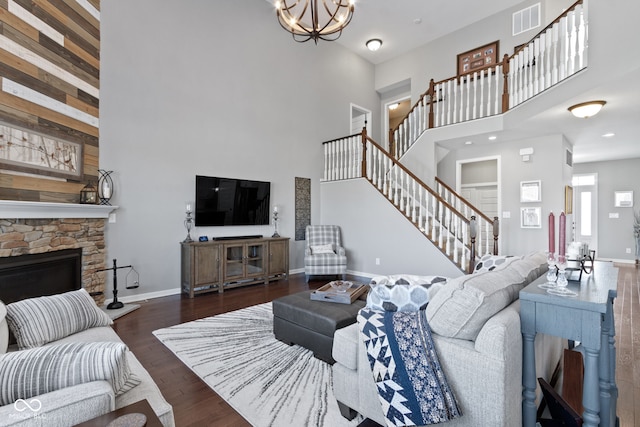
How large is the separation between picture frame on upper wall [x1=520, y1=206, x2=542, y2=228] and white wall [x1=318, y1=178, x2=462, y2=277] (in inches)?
84.4

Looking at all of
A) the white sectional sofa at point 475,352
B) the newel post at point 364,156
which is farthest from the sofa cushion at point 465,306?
the newel post at point 364,156

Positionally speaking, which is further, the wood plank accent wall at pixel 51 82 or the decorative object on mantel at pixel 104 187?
the decorative object on mantel at pixel 104 187

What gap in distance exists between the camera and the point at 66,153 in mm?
3436

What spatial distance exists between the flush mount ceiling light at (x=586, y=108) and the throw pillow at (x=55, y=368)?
18.3 feet

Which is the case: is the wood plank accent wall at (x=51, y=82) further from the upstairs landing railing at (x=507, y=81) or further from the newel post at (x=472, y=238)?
the upstairs landing railing at (x=507, y=81)

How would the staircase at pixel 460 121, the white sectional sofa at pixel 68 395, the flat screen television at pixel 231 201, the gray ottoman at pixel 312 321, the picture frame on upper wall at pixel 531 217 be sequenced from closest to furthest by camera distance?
the white sectional sofa at pixel 68 395 → the gray ottoman at pixel 312 321 → the staircase at pixel 460 121 → the flat screen television at pixel 231 201 → the picture frame on upper wall at pixel 531 217

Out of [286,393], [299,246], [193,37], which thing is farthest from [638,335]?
[193,37]

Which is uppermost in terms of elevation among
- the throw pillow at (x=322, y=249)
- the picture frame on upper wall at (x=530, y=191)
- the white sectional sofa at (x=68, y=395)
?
the picture frame on upper wall at (x=530, y=191)

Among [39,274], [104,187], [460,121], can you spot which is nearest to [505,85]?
[460,121]

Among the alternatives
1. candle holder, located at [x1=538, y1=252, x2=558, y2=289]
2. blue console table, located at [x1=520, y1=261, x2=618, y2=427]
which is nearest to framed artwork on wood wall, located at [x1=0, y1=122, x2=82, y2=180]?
blue console table, located at [x1=520, y1=261, x2=618, y2=427]

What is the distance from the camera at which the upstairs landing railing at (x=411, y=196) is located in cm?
482

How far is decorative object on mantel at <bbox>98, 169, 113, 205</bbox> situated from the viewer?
13.0 feet

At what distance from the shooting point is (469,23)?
6.80m

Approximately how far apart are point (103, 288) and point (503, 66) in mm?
7066
